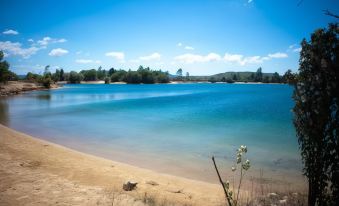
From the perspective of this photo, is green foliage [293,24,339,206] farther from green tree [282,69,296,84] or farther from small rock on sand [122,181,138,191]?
small rock on sand [122,181,138,191]

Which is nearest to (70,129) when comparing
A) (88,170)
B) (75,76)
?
(88,170)

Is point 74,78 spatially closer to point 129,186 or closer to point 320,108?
point 129,186

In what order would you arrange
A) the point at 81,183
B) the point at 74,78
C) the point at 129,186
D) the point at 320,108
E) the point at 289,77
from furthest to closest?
the point at 74,78 → the point at 81,183 → the point at 129,186 → the point at 289,77 → the point at 320,108

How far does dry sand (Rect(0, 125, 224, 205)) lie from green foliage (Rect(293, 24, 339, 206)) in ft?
13.5

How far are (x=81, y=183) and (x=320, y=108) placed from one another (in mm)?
7699

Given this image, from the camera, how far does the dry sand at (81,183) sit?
6797 millimetres

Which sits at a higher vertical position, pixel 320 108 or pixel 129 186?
pixel 320 108

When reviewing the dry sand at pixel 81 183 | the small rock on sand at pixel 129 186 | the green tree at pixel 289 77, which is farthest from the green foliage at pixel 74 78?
the green tree at pixel 289 77

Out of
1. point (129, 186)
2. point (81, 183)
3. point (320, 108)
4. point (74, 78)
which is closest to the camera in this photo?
point (320, 108)

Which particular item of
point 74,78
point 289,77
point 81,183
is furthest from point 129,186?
point 74,78

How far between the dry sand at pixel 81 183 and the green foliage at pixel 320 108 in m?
4.10

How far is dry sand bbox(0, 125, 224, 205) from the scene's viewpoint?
6.80m

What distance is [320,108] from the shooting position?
14.3 feet

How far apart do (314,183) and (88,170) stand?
8.60 m
